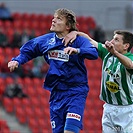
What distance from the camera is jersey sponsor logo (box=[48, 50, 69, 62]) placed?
709cm

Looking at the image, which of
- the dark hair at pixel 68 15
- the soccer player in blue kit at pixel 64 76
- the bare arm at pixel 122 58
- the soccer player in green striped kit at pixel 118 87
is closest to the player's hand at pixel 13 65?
the soccer player in blue kit at pixel 64 76

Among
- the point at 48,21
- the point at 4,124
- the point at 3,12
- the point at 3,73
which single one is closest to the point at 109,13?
the point at 48,21

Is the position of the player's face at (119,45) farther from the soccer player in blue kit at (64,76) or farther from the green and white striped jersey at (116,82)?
the soccer player in blue kit at (64,76)

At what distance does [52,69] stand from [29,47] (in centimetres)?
42

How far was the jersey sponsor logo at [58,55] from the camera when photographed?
23.3ft

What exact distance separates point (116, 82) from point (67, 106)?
0.73 meters

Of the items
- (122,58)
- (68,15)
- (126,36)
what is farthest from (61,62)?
(126,36)

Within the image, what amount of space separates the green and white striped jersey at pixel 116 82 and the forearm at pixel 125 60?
259 millimetres

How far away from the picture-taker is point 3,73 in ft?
52.4

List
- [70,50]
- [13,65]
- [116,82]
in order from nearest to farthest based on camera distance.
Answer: [70,50], [13,65], [116,82]

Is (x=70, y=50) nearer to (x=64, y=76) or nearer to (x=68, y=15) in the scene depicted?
(x=64, y=76)

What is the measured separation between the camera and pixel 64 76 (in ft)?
23.4

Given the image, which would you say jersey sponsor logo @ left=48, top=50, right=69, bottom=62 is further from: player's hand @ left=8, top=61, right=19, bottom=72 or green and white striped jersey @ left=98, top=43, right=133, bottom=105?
green and white striped jersey @ left=98, top=43, right=133, bottom=105

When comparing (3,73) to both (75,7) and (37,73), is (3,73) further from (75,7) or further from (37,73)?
(75,7)
